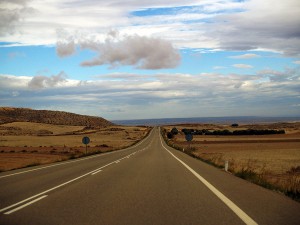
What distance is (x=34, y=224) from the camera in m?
7.49

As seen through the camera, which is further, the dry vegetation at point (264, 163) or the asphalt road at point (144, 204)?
the dry vegetation at point (264, 163)

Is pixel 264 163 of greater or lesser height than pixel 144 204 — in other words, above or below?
below

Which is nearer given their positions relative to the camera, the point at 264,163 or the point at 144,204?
the point at 144,204

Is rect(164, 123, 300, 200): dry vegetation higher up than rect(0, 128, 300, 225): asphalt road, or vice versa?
rect(0, 128, 300, 225): asphalt road

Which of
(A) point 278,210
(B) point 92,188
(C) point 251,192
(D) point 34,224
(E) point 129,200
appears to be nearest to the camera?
(D) point 34,224

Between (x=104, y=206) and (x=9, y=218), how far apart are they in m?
2.10

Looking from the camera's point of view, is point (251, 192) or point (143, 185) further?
point (143, 185)

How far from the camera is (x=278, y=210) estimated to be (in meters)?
8.82

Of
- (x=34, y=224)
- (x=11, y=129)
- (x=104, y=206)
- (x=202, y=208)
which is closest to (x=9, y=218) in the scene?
(x=34, y=224)

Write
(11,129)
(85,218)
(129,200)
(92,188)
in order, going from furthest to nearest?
(11,129)
(92,188)
(129,200)
(85,218)

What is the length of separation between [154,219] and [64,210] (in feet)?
7.01

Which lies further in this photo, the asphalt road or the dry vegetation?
the dry vegetation

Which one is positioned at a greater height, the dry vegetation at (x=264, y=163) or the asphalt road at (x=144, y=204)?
the asphalt road at (x=144, y=204)

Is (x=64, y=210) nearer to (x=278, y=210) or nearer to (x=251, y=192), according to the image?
(x=278, y=210)
